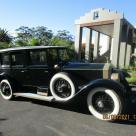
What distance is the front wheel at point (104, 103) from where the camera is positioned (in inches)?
211

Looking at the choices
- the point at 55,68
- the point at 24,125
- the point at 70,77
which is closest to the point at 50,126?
the point at 24,125

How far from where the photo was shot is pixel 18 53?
7.39 meters

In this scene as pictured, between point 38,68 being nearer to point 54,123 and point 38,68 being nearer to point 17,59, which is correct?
point 17,59

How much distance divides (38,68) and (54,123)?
2120 millimetres

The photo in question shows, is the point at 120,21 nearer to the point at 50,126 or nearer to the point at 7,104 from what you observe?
the point at 7,104

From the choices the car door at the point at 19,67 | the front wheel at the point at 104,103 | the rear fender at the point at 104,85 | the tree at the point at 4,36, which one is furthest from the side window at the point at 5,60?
the tree at the point at 4,36

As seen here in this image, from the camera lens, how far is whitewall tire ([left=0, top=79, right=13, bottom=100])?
7.58 meters

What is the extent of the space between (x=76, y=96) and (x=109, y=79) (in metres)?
0.92

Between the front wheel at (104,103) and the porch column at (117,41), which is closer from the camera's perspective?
the front wheel at (104,103)

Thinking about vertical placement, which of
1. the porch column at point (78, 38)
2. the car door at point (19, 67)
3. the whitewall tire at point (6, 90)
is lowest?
the whitewall tire at point (6, 90)

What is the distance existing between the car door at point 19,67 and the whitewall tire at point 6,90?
1.08ft

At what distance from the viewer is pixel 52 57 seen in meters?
6.80

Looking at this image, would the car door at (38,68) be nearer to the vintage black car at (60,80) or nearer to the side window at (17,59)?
the vintage black car at (60,80)

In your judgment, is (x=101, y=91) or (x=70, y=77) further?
(x=70, y=77)
